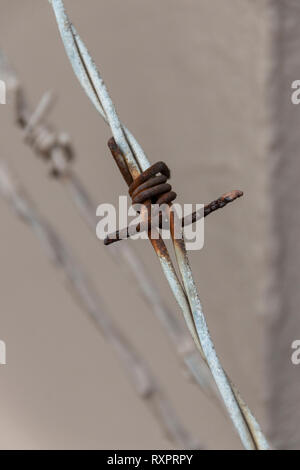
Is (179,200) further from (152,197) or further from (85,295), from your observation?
(152,197)

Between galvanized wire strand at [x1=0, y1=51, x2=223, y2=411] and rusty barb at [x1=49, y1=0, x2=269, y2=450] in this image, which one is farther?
galvanized wire strand at [x1=0, y1=51, x2=223, y2=411]

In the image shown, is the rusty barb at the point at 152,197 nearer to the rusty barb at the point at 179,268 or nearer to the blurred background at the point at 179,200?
the rusty barb at the point at 179,268

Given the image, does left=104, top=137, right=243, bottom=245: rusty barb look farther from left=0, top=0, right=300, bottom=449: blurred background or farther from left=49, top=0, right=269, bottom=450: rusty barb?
left=0, top=0, right=300, bottom=449: blurred background

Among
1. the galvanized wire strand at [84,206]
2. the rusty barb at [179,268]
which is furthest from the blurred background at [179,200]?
the rusty barb at [179,268]

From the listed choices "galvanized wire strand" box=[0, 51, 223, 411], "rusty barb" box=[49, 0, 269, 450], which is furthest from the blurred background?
"rusty barb" box=[49, 0, 269, 450]

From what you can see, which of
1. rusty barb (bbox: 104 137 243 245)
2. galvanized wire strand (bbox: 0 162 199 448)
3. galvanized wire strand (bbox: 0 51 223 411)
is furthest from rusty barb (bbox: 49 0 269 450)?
galvanized wire strand (bbox: 0 162 199 448)

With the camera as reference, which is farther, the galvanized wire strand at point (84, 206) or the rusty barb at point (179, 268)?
the galvanized wire strand at point (84, 206)

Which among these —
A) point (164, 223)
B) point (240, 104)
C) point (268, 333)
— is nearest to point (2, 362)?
point (268, 333)
